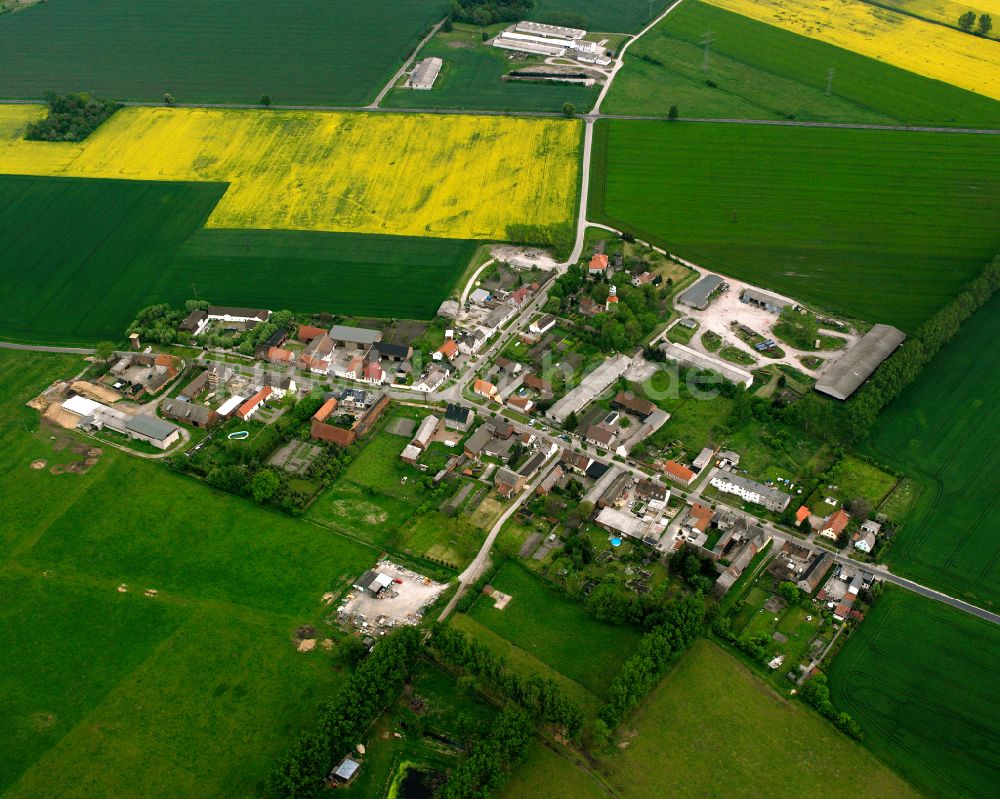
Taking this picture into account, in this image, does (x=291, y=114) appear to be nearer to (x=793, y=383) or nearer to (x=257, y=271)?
(x=257, y=271)

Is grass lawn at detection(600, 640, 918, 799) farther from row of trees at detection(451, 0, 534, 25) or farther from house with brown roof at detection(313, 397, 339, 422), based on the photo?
row of trees at detection(451, 0, 534, 25)

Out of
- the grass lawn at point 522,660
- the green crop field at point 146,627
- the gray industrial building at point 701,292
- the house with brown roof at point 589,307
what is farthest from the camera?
the gray industrial building at point 701,292

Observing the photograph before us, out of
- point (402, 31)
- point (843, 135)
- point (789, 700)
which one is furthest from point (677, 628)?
point (402, 31)

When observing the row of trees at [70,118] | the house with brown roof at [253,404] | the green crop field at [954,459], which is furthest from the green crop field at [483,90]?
the green crop field at [954,459]

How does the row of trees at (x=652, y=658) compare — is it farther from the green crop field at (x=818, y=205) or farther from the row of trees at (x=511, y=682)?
the green crop field at (x=818, y=205)

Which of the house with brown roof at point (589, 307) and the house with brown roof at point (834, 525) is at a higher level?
the house with brown roof at point (589, 307)

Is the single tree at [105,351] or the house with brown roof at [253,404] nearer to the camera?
the house with brown roof at [253,404]
